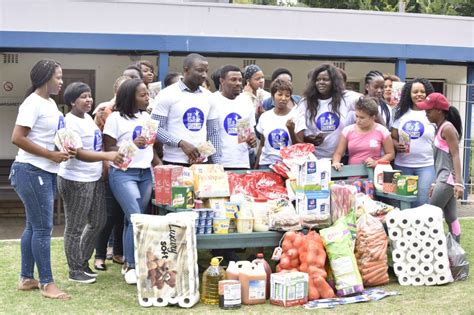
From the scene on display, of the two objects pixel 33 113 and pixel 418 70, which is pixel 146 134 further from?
pixel 418 70

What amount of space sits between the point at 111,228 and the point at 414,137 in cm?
306

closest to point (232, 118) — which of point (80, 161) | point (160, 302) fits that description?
point (80, 161)

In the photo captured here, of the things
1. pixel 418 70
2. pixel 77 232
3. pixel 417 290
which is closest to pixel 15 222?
pixel 77 232

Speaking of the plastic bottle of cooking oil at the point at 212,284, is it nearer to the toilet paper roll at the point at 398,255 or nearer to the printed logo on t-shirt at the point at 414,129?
the toilet paper roll at the point at 398,255

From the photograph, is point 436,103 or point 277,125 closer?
point 436,103

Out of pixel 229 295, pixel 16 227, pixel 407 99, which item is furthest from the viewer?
pixel 16 227

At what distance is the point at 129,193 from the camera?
5.93 m

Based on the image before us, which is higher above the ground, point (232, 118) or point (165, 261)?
point (232, 118)

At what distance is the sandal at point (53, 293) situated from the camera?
5531 millimetres

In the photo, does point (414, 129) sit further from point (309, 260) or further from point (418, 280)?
point (309, 260)

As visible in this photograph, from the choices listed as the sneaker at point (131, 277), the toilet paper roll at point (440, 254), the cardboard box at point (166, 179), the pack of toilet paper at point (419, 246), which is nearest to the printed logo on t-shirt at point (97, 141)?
the cardboard box at point (166, 179)

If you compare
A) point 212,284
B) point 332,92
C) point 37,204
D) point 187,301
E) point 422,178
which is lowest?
point 187,301

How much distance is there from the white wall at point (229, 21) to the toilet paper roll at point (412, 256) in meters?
6.93

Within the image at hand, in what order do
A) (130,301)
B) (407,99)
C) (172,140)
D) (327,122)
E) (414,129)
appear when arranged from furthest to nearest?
(407,99), (414,129), (327,122), (172,140), (130,301)
